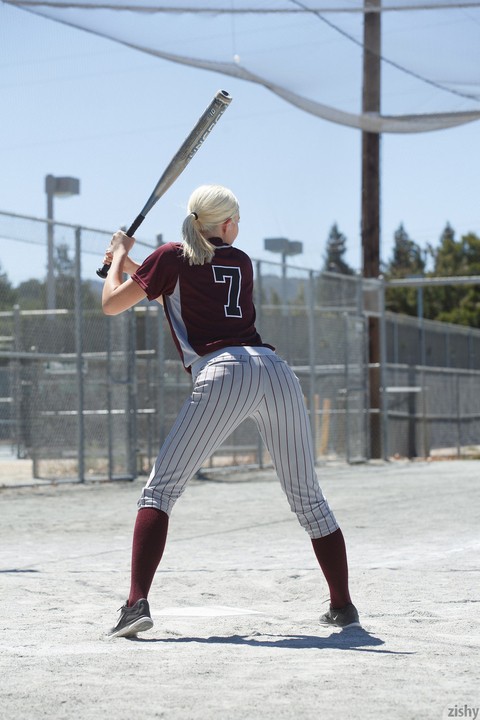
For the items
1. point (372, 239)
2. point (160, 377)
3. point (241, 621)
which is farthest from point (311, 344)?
point (241, 621)

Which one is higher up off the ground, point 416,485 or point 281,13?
point 281,13

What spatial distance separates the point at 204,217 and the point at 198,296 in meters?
0.33

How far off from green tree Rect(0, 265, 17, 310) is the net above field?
270cm

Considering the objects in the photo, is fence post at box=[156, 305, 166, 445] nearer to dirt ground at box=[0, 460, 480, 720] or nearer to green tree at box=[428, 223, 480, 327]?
dirt ground at box=[0, 460, 480, 720]

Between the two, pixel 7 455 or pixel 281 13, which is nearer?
pixel 281 13

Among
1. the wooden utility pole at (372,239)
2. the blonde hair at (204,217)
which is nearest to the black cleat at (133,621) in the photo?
the blonde hair at (204,217)

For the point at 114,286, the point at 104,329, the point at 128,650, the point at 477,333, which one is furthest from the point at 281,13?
the point at 477,333

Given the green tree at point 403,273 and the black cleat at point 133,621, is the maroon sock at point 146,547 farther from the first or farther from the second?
the green tree at point 403,273

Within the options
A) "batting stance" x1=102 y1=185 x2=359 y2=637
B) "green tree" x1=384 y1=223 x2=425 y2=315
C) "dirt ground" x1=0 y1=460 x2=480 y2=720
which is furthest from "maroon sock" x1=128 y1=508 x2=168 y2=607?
"green tree" x1=384 y1=223 x2=425 y2=315

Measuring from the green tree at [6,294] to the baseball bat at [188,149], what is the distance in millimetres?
7344

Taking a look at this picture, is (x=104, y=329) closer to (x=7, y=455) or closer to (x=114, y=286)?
(x=7, y=455)

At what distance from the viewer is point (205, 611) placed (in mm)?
5406

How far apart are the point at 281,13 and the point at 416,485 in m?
5.33

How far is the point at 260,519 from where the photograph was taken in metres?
10.1
